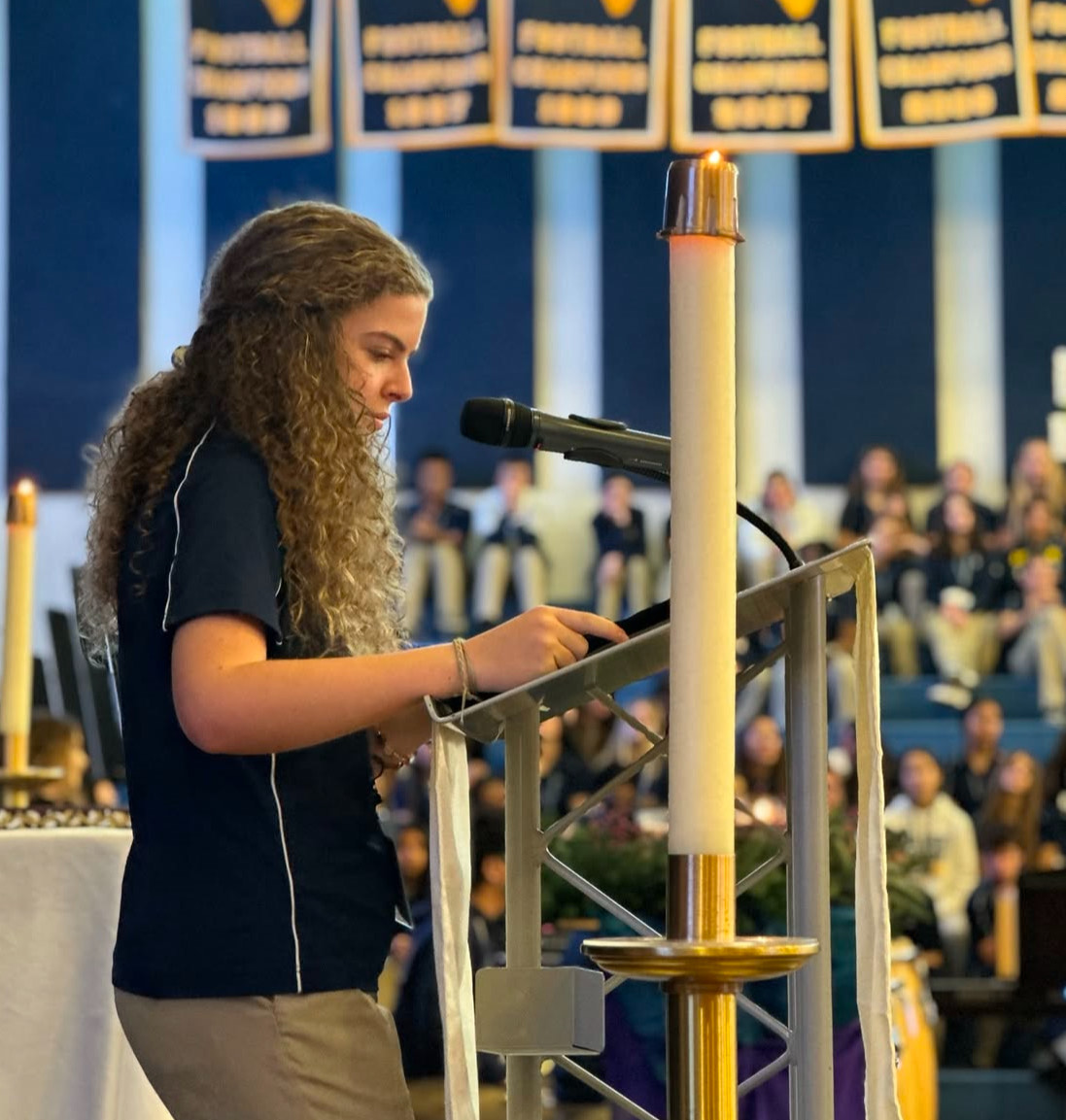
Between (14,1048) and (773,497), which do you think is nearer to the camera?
(14,1048)

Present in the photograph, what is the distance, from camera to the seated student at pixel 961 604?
866 cm

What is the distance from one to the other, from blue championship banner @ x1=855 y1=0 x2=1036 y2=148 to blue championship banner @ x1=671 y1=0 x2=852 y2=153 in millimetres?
164

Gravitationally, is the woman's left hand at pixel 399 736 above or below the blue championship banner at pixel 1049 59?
below

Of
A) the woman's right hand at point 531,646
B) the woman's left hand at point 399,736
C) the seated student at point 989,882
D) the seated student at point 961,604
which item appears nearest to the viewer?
the woman's right hand at point 531,646

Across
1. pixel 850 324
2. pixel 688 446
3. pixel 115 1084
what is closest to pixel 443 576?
pixel 850 324

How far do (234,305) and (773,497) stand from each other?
25.5 feet

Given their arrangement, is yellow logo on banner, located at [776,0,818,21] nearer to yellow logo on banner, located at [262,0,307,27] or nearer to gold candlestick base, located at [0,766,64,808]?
yellow logo on banner, located at [262,0,307,27]

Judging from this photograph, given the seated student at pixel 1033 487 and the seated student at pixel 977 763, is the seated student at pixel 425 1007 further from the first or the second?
the seated student at pixel 1033 487

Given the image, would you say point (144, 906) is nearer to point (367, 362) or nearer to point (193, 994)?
point (193, 994)

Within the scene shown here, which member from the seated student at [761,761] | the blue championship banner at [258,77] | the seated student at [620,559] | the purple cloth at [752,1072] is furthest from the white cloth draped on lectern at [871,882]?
the seated student at [620,559]

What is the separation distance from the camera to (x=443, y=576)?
9141 mm

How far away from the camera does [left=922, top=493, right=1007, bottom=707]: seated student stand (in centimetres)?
866

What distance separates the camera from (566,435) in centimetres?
123

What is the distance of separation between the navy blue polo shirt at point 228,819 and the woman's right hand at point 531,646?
14cm
